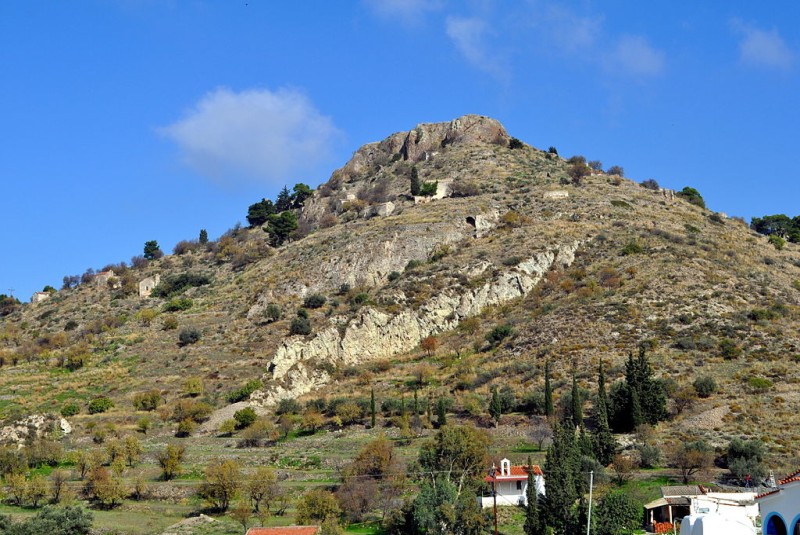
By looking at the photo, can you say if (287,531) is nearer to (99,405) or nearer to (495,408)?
(495,408)

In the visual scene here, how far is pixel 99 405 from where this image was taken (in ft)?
250

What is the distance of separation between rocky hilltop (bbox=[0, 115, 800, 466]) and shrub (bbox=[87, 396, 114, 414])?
0.93m

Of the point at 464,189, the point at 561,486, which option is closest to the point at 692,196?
the point at 464,189

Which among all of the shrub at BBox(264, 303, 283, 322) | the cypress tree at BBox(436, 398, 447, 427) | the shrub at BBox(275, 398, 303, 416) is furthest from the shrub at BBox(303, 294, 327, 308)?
the cypress tree at BBox(436, 398, 447, 427)

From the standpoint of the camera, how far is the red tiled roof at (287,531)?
146 ft

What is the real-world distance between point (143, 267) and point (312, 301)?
4813cm

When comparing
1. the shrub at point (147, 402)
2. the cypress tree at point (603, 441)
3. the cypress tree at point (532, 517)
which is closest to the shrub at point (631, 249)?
the cypress tree at point (603, 441)

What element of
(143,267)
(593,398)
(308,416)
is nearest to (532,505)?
(593,398)

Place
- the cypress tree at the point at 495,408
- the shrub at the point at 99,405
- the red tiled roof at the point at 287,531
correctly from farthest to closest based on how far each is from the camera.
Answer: the shrub at the point at 99,405
the cypress tree at the point at 495,408
the red tiled roof at the point at 287,531

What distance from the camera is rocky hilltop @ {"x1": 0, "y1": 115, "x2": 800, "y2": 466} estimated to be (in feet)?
237

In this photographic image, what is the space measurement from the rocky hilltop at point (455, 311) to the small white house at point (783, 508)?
84.7 ft

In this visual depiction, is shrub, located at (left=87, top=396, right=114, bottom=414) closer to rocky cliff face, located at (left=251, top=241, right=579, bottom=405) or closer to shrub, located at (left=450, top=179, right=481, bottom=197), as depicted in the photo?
rocky cliff face, located at (left=251, top=241, right=579, bottom=405)

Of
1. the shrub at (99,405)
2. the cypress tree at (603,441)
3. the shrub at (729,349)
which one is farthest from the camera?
the shrub at (99,405)

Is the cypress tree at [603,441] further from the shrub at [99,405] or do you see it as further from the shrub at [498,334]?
the shrub at [99,405]
